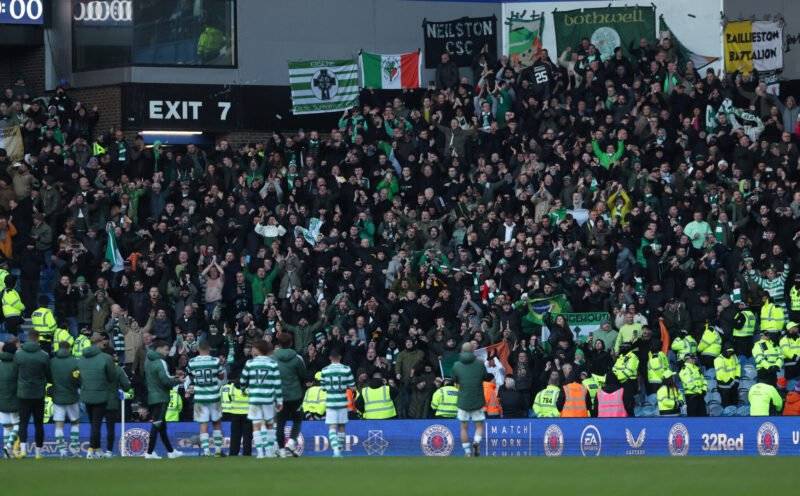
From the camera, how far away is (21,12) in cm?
4206

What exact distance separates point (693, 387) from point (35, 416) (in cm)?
1176

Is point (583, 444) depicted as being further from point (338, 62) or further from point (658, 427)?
point (338, 62)

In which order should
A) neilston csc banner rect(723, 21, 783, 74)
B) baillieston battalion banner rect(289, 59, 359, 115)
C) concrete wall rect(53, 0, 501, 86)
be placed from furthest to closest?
1. neilston csc banner rect(723, 21, 783, 74)
2. baillieston battalion banner rect(289, 59, 359, 115)
3. concrete wall rect(53, 0, 501, 86)

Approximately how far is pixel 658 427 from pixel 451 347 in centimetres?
599

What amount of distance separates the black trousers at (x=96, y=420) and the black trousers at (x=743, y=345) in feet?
41.2

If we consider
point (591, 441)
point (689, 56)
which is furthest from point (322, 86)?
point (591, 441)

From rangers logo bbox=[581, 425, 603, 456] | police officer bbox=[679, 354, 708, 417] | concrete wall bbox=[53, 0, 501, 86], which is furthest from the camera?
concrete wall bbox=[53, 0, 501, 86]

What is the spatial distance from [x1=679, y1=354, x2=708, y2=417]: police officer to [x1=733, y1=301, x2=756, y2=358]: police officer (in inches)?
76.0

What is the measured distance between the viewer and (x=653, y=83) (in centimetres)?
4025

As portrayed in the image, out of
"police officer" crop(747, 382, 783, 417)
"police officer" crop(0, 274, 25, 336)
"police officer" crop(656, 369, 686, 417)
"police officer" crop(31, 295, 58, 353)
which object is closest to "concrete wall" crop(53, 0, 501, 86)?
"police officer" crop(0, 274, 25, 336)

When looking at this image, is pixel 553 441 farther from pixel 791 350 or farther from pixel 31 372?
pixel 31 372

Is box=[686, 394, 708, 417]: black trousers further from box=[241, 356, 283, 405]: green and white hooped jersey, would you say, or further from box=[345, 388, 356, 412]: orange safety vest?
box=[241, 356, 283, 405]: green and white hooped jersey

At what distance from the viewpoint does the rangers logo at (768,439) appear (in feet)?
96.0

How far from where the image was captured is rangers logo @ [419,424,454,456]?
31.2m
